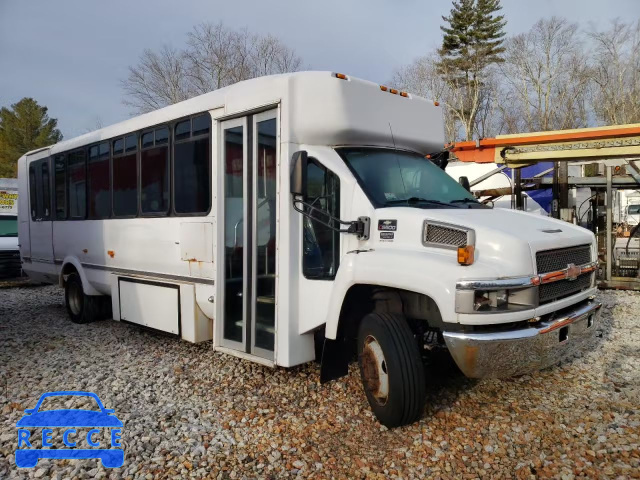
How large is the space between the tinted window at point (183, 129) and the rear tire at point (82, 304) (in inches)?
135

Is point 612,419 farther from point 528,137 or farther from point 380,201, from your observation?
point 528,137

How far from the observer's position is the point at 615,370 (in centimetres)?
536

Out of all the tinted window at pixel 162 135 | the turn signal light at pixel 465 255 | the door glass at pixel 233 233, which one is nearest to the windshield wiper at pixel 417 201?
the turn signal light at pixel 465 255

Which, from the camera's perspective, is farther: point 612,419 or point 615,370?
point 615,370

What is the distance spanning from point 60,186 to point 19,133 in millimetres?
39119

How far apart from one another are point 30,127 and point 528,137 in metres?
42.8

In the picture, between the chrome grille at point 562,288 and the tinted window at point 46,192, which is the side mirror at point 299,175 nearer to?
the chrome grille at point 562,288

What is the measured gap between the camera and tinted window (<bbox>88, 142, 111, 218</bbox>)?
24.3ft

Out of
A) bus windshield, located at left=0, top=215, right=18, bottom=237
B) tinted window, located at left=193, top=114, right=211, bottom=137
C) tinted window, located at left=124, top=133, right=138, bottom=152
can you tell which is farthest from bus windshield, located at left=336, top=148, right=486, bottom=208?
bus windshield, located at left=0, top=215, right=18, bottom=237

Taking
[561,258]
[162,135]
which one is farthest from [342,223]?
[162,135]

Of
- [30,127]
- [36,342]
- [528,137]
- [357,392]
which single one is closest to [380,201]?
[357,392]

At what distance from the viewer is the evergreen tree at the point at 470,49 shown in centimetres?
3756

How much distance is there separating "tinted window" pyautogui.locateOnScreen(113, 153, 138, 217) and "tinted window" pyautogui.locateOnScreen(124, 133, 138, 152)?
8 cm

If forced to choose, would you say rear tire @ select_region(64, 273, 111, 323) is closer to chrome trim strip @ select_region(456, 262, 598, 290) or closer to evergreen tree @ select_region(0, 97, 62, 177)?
chrome trim strip @ select_region(456, 262, 598, 290)
